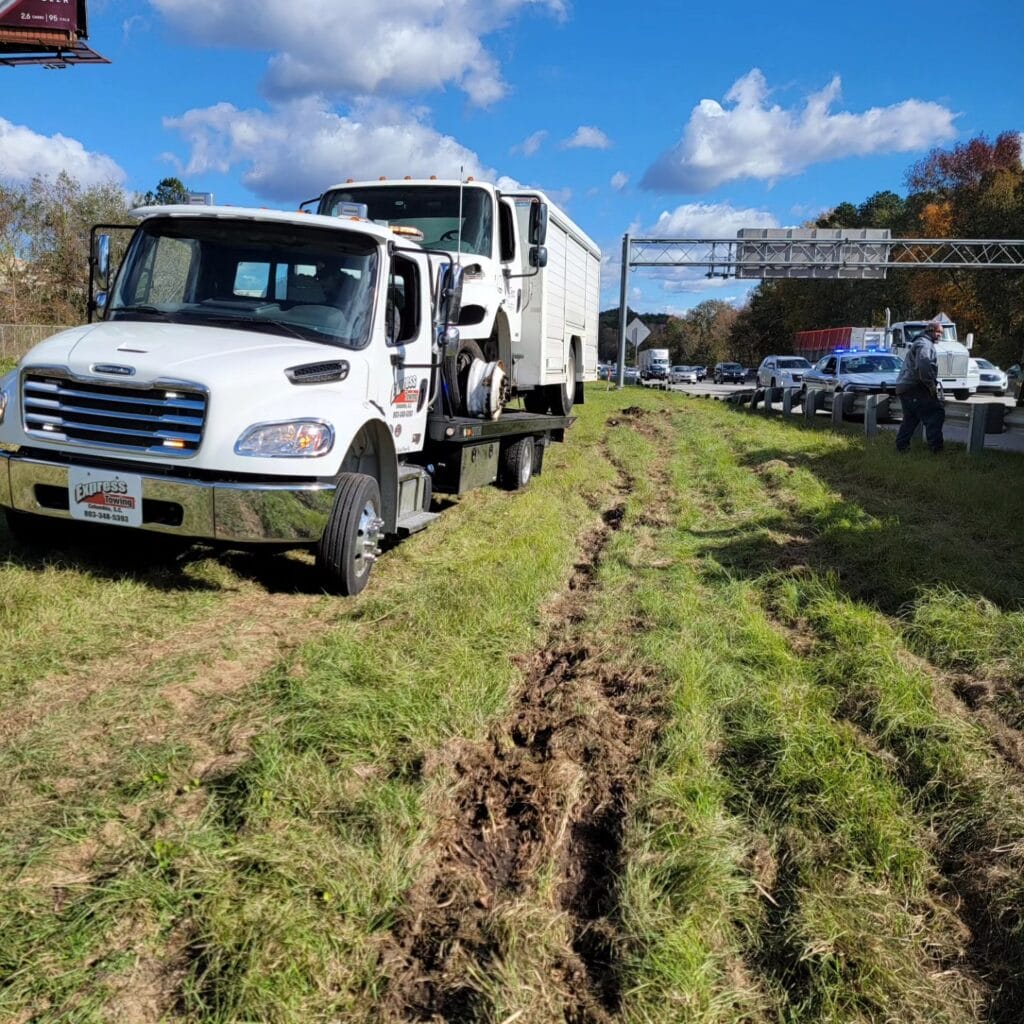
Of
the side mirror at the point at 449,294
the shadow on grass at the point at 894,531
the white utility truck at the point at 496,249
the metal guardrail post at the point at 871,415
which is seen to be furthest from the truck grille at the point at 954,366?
the side mirror at the point at 449,294

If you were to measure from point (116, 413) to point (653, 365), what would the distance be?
64980 millimetres

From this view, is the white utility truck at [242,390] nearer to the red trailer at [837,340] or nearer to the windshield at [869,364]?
the windshield at [869,364]

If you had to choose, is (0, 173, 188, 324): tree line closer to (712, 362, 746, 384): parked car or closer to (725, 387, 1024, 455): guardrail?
(725, 387, 1024, 455): guardrail

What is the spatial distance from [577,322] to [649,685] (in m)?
9.97

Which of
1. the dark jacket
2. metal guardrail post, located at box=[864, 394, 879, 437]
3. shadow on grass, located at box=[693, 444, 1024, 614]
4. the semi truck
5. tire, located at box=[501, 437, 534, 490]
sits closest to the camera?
shadow on grass, located at box=[693, 444, 1024, 614]

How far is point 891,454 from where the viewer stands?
12766mm

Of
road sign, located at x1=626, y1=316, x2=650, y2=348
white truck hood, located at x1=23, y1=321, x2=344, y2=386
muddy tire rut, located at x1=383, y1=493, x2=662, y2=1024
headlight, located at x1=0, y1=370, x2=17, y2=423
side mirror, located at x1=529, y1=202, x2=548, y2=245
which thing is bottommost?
muddy tire rut, located at x1=383, y1=493, x2=662, y2=1024

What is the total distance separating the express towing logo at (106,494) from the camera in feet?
16.6

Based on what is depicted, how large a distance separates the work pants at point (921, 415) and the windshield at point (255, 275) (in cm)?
972

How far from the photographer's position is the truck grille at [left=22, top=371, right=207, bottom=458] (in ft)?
16.5

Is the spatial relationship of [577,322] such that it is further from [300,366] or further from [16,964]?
[16,964]

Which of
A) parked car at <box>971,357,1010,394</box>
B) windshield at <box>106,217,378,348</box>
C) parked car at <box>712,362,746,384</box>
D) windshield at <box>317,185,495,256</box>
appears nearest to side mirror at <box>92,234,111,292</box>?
windshield at <box>106,217,378,348</box>

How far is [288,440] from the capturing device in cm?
518

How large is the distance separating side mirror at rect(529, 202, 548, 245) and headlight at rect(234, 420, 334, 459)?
4.97 metres
